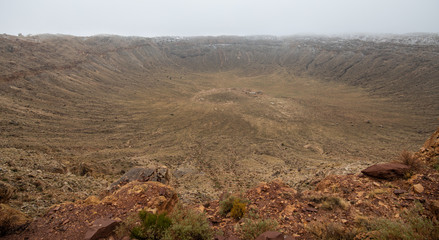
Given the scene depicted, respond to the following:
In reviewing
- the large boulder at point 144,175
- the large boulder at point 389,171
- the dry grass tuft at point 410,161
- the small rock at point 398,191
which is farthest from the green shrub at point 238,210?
the dry grass tuft at point 410,161

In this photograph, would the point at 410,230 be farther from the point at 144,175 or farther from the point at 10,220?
the point at 144,175

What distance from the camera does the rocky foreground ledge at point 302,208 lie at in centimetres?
448

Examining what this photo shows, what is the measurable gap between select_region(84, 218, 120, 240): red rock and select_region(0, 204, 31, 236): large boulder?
178 centimetres

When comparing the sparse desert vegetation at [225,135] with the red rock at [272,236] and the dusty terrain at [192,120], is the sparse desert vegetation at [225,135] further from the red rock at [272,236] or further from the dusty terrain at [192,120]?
the red rock at [272,236]

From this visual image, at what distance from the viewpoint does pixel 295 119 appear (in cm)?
2786

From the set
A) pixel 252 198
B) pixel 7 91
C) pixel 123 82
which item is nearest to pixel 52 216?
pixel 252 198

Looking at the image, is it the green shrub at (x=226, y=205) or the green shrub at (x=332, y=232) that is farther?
the green shrub at (x=226, y=205)

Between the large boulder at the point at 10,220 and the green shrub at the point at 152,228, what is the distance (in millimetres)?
2886

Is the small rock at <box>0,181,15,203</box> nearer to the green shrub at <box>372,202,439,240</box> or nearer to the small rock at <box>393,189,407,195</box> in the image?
the green shrub at <box>372,202,439,240</box>

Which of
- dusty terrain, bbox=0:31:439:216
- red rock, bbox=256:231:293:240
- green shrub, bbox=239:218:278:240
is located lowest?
dusty terrain, bbox=0:31:439:216

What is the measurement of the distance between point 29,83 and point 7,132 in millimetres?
14007

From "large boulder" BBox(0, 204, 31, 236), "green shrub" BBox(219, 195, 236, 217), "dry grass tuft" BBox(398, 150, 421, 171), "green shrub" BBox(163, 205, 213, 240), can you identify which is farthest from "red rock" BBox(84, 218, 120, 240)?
"dry grass tuft" BBox(398, 150, 421, 171)

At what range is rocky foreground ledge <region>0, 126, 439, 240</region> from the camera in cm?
448

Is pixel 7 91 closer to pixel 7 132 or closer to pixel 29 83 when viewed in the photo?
pixel 29 83
